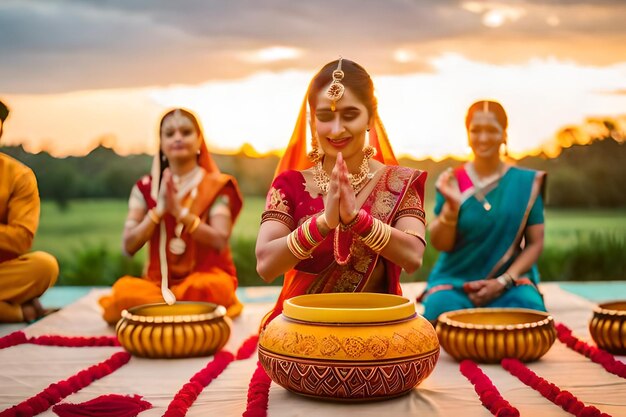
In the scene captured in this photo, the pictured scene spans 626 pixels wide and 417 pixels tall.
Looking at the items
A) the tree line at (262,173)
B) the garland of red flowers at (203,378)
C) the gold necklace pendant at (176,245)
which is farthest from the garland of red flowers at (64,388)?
the tree line at (262,173)

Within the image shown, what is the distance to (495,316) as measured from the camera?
4324mm

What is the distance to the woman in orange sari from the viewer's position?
529cm

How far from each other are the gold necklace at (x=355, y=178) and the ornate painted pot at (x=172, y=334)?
114 centimetres

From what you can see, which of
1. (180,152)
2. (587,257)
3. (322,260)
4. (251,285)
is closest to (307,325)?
(322,260)

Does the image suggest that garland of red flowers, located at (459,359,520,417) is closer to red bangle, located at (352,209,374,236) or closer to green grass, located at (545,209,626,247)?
red bangle, located at (352,209,374,236)

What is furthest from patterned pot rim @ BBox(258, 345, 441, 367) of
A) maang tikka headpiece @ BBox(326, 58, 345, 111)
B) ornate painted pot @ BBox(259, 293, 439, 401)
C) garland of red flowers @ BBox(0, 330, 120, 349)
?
garland of red flowers @ BBox(0, 330, 120, 349)

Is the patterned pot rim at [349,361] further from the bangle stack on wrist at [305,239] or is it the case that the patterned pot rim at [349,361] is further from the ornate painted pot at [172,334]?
the ornate painted pot at [172,334]

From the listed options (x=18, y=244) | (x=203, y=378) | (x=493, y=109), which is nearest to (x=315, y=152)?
(x=203, y=378)

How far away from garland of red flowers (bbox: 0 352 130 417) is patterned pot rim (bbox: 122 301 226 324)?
23 cm

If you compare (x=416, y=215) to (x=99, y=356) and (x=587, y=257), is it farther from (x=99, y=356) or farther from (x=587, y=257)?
(x=587, y=257)

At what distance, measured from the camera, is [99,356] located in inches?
174

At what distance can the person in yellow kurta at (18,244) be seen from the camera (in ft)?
17.2

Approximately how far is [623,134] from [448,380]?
565 centimetres

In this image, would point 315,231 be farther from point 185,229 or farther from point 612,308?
point 185,229
